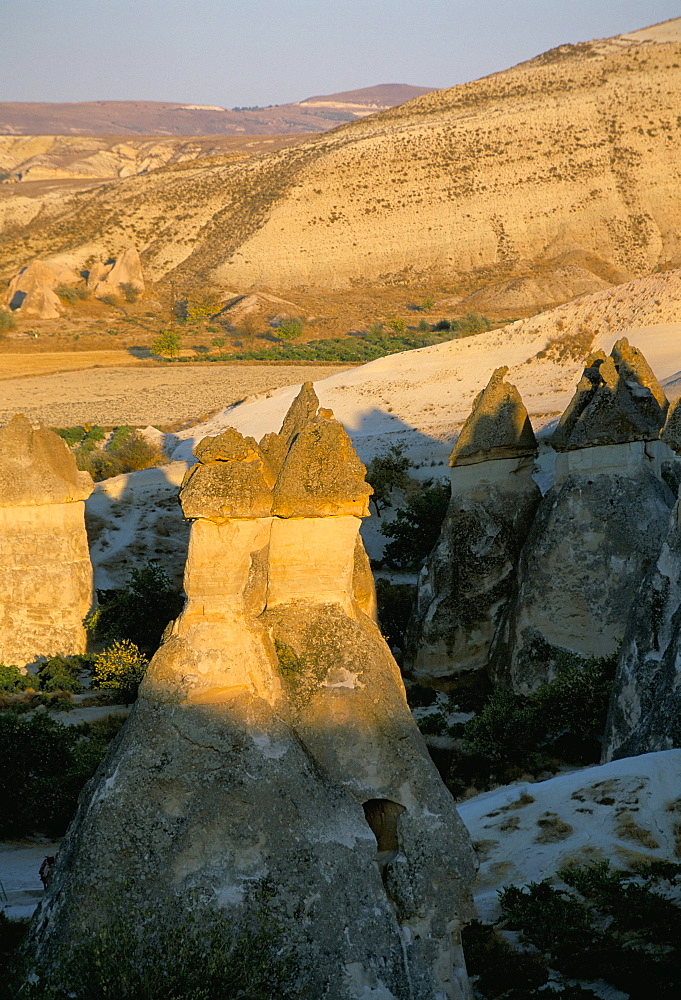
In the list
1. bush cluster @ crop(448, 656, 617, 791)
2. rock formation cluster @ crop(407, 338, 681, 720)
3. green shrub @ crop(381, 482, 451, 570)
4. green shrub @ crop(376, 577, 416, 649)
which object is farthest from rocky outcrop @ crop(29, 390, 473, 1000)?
green shrub @ crop(381, 482, 451, 570)

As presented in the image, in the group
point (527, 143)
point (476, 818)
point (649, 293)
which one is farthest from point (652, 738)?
point (527, 143)

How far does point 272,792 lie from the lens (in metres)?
5.98

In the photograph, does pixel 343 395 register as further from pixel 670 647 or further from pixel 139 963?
pixel 139 963

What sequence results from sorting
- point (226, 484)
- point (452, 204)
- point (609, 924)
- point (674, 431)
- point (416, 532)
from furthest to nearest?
point (452, 204) → point (416, 532) → point (674, 431) → point (609, 924) → point (226, 484)

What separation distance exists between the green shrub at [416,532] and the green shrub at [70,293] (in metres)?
59.9

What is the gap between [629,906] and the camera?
8.05 m

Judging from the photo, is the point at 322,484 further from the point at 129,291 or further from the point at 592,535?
the point at 129,291

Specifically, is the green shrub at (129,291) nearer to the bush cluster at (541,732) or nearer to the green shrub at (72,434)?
the green shrub at (72,434)

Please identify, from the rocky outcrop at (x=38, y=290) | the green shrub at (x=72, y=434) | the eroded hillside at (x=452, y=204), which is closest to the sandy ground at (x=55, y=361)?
the rocky outcrop at (x=38, y=290)

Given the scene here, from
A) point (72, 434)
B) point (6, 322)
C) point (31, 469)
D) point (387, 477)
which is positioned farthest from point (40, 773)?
point (6, 322)

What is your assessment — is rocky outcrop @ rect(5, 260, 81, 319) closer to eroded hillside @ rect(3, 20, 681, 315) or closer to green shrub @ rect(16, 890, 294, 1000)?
eroded hillside @ rect(3, 20, 681, 315)

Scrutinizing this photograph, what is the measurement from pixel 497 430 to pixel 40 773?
8.58 meters

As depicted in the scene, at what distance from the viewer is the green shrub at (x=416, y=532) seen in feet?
76.8

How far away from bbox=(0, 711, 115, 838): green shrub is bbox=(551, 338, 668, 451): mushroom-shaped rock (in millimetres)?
7851
